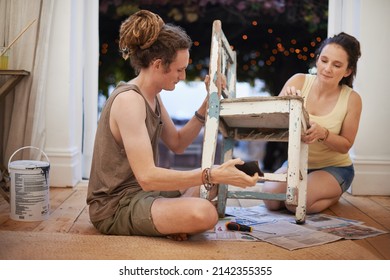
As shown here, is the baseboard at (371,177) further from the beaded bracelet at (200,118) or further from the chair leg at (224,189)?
the beaded bracelet at (200,118)

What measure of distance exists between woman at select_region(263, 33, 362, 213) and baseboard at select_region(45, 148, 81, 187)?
96 cm

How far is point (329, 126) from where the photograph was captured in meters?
2.13

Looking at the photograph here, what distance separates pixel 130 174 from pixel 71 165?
3.04 ft

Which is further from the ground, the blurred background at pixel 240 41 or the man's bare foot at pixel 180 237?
the blurred background at pixel 240 41

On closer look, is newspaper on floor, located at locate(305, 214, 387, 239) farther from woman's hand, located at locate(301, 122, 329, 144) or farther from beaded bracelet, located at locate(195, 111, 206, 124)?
beaded bracelet, located at locate(195, 111, 206, 124)

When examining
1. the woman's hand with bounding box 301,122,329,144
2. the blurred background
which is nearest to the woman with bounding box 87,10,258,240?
the woman's hand with bounding box 301,122,329,144

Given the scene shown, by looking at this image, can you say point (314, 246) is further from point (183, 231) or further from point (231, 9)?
point (231, 9)

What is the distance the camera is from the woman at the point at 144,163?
149 centimetres

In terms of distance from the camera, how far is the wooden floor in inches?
67.6

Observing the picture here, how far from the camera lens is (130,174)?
1.68 metres

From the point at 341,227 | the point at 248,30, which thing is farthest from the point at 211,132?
the point at 248,30

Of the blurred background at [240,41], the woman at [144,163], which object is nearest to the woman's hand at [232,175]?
the woman at [144,163]

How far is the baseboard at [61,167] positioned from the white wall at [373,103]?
1382 millimetres

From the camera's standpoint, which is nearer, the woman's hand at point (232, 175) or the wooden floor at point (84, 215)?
the woman's hand at point (232, 175)
